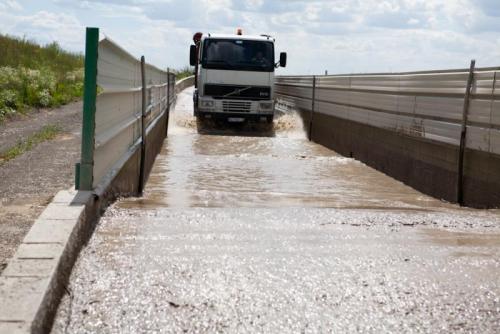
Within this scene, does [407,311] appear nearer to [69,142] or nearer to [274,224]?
[274,224]

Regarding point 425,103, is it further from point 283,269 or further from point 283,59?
point 283,59

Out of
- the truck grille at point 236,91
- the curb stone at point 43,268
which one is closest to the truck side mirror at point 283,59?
the truck grille at point 236,91

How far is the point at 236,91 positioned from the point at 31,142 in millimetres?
9316

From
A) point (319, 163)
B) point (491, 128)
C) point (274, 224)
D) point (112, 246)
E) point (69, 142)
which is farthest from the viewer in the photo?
point (319, 163)

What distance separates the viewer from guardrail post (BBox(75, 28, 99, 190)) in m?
5.75

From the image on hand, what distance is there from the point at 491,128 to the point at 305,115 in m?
13.4

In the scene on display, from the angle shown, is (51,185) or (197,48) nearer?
(51,185)

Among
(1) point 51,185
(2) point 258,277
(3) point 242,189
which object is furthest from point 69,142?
(2) point 258,277

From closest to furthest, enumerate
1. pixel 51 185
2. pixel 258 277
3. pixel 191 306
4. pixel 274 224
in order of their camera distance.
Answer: pixel 191 306
pixel 258 277
pixel 274 224
pixel 51 185

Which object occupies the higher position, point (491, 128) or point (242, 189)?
point (491, 128)

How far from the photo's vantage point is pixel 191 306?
3.88 metres

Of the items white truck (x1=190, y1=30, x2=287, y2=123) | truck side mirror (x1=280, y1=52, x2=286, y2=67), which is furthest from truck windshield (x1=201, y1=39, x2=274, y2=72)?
truck side mirror (x1=280, y1=52, x2=286, y2=67)

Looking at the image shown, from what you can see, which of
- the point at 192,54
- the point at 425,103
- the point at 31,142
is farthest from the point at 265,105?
the point at 425,103

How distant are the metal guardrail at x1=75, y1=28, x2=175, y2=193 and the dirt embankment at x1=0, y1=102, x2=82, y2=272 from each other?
1.87 ft
